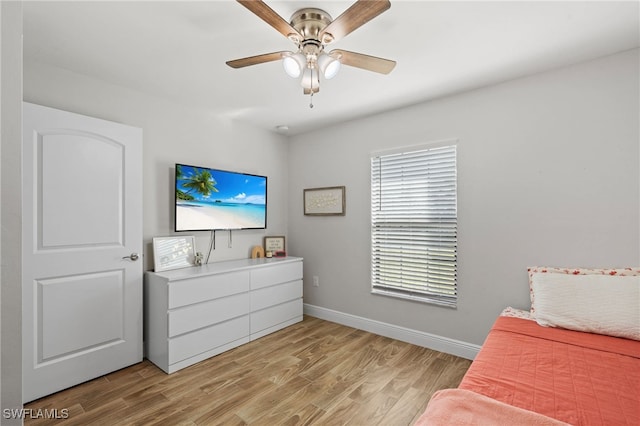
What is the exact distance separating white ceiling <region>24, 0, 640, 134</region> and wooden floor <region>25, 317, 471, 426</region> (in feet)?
8.13

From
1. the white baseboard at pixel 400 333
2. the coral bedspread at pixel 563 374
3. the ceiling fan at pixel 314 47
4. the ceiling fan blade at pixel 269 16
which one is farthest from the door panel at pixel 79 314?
the coral bedspread at pixel 563 374

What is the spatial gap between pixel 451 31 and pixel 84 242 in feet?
10.1

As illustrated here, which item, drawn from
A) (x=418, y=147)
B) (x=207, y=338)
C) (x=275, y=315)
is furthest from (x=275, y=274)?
(x=418, y=147)

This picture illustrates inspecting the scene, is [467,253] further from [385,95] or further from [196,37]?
A: [196,37]

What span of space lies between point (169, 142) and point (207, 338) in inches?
77.0

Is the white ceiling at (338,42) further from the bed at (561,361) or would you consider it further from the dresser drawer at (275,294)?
the dresser drawer at (275,294)

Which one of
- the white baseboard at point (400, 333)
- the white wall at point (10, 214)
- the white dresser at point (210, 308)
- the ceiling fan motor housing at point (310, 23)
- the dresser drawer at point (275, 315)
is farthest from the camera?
the dresser drawer at point (275, 315)

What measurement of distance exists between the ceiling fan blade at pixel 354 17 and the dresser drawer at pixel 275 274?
2.35 m

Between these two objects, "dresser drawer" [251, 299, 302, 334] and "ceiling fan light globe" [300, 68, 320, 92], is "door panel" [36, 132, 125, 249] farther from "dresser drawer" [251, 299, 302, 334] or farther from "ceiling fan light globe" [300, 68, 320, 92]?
"ceiling fan light globe" [300, 68, 320, 92]

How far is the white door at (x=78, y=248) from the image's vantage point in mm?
2109

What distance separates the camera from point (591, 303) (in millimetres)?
1926

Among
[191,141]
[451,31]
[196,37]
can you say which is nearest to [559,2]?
[451,31]

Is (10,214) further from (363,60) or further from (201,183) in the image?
(201,183)

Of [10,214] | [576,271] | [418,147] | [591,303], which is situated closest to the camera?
[10,214]
